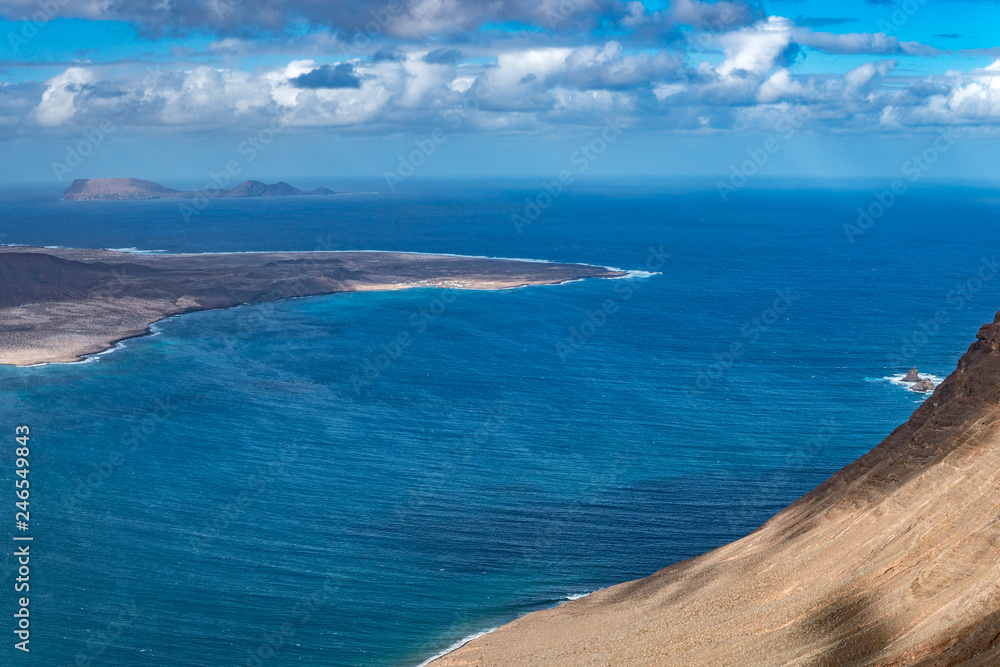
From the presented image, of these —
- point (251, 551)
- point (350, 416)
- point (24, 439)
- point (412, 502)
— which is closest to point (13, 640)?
point (251, 551)

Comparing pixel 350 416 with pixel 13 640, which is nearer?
pixel 13 640

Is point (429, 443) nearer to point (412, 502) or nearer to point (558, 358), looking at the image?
point (412, 502)
